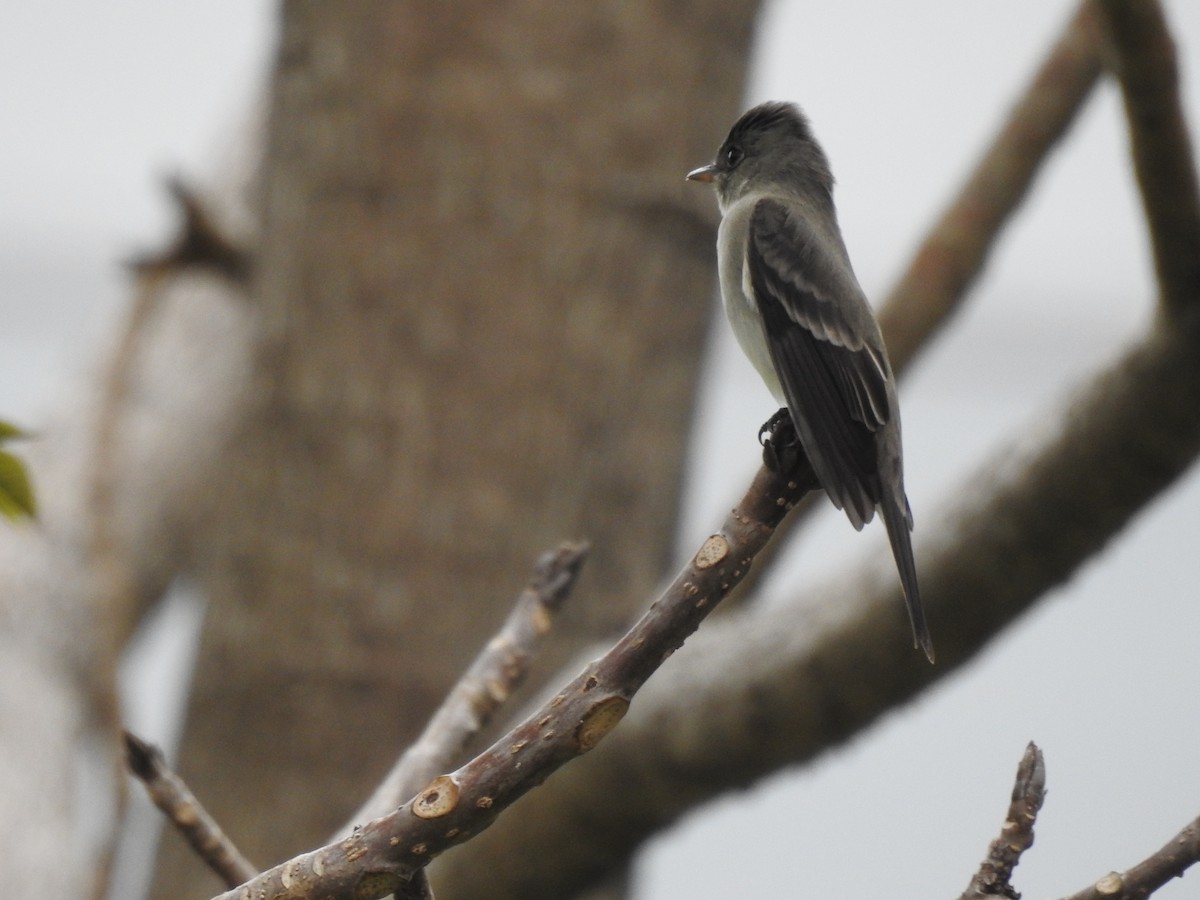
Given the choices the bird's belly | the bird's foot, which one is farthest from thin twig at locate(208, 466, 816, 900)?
the bird's belly

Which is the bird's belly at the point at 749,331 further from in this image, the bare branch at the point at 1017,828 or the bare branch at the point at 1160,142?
the bare branch at the point at 1017,828

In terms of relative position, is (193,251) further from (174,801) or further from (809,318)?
(174,801)

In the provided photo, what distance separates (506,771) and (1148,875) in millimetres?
365

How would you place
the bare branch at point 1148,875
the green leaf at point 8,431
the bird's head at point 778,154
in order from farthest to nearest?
the bird's head at point 778,154 → the green leaf at point 8,431 → the bare branch at point 1148,875

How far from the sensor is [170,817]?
1.22 m

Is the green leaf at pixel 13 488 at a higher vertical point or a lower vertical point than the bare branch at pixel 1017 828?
higher

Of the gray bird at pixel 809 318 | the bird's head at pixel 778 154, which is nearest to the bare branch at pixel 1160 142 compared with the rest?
the gray bird at pixel 809 318

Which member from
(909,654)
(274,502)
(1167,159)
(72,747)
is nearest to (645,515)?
(274,502)

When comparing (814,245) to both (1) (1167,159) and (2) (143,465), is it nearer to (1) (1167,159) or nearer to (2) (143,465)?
(1) (1167,159)

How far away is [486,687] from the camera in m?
1.43

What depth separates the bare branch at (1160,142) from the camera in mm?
1596

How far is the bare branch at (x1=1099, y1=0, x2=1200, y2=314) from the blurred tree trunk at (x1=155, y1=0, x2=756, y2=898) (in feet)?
4.18

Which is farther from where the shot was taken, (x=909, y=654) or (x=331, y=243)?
(x=331, y=243)

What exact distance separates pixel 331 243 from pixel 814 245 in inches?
46.1
